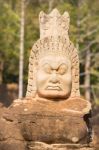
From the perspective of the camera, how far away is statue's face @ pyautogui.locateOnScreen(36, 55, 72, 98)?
686cm

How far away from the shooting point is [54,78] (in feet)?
22.5

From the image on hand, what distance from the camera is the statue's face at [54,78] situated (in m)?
6.86

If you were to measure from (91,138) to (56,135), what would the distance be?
64 cm

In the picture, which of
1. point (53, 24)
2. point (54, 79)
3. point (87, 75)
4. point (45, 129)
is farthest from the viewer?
point (87, 75)

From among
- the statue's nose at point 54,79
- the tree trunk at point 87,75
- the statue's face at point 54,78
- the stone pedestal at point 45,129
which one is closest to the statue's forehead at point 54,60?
the statue's face at point 54,78

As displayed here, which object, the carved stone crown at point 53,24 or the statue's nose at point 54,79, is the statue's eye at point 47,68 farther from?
the carved stone crown at point 53,24

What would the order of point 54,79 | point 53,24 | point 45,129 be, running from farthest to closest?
point 53,24 < point 54,79 < point 45,129

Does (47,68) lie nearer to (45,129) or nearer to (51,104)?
(51,104)

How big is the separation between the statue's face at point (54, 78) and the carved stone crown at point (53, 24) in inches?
15.5

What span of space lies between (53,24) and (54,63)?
1.95 feet

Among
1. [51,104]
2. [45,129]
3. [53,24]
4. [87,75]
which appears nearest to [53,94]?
[51,104]

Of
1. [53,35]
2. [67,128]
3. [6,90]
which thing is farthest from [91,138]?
[6,90]

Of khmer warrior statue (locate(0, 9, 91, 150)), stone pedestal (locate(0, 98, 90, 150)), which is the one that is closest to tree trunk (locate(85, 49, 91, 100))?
khmer warrior statue (locate(0, 9, 91, 150))

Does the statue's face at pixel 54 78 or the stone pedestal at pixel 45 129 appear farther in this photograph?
the statue's face at pixel 54 78
